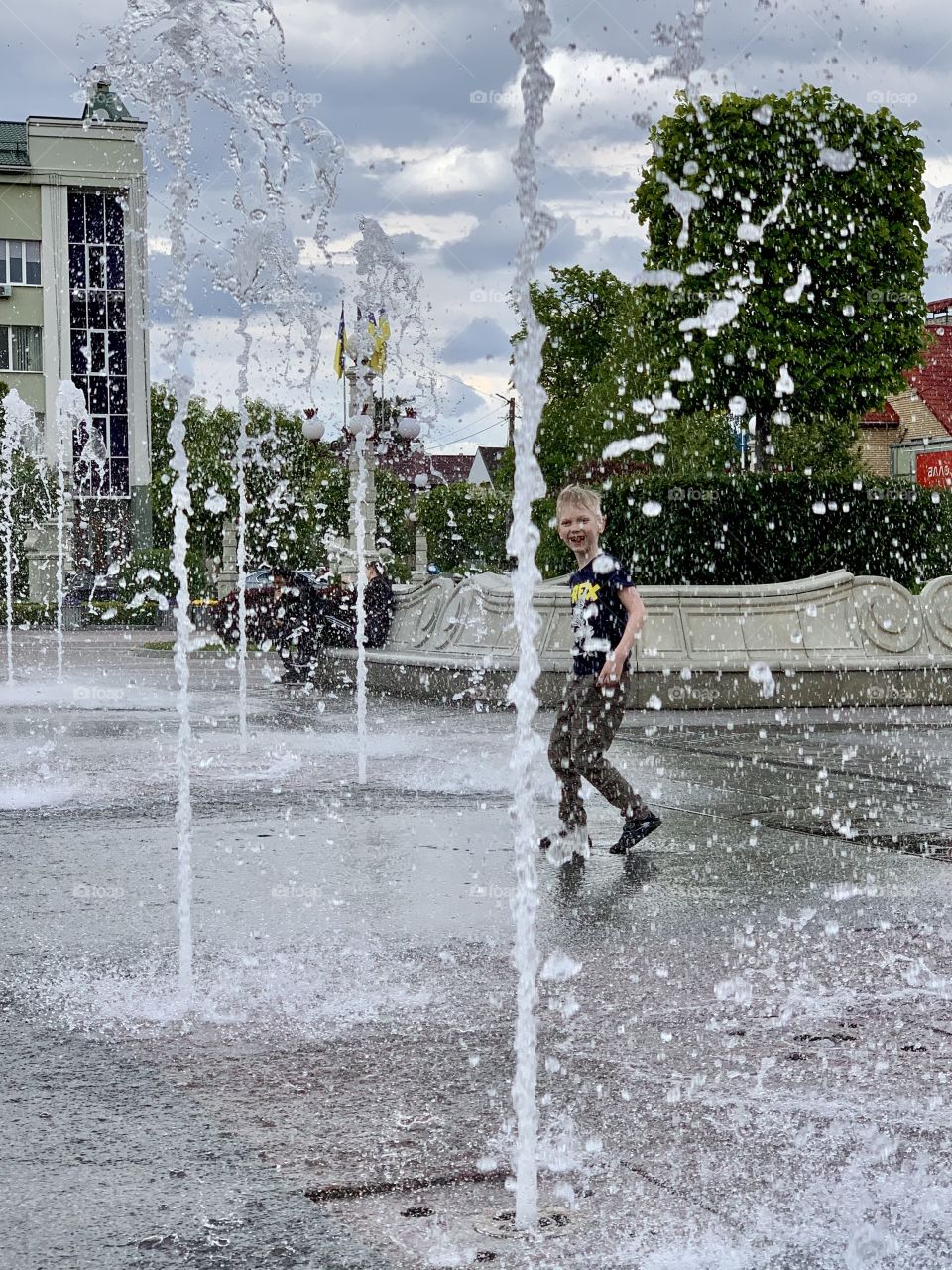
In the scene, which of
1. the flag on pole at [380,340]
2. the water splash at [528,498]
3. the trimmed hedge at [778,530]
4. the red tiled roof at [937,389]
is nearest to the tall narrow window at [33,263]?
the red tiled roof at [937,389]

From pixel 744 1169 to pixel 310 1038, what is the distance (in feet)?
4.73

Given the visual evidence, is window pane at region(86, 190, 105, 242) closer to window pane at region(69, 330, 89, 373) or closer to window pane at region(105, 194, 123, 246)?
window pane at region(105, 194, 123, 246)

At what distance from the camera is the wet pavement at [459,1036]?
323 centimetres

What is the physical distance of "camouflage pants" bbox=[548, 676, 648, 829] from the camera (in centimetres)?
753

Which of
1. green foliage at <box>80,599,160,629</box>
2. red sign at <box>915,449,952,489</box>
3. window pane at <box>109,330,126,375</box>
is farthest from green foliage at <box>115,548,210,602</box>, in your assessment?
red sign at <box>915,449,952,489</box>

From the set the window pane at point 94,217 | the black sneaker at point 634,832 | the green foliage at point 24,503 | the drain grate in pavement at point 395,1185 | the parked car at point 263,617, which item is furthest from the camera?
the window pane at point 94,217

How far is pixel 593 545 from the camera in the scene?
766cm

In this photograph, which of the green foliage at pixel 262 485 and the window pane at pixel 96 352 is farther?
the green foliage at pixel 262 485

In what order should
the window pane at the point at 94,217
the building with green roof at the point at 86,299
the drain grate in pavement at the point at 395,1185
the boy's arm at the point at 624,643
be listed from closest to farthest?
the drain grate in pavement at the point at 395,1185 → the boy's arm at the point at 624,643 → the building with green roof at the point at 86,299 → the window pane at the point at 94,217

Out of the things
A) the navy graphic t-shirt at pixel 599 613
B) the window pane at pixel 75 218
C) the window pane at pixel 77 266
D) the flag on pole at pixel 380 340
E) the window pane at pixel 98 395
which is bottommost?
the navy graphic t-shirt at pixel 599 613

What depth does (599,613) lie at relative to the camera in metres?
7.52

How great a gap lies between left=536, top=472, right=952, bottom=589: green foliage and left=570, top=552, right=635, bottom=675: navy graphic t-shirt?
11.5 meters

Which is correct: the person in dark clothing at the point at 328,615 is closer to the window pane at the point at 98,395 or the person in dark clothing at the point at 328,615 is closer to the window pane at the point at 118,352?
the window pane at the point at 98,395

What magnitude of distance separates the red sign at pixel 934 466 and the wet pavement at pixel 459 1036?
4459cm
